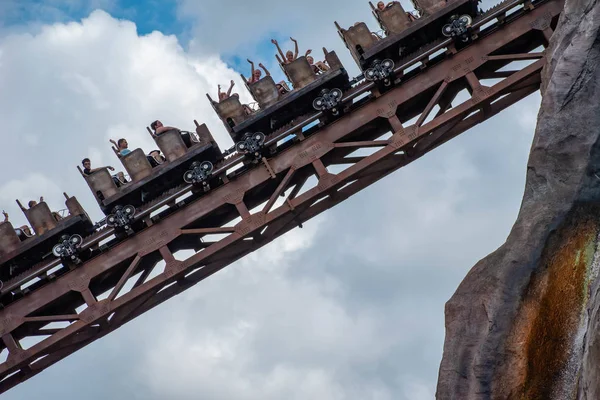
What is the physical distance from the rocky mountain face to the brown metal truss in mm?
6237

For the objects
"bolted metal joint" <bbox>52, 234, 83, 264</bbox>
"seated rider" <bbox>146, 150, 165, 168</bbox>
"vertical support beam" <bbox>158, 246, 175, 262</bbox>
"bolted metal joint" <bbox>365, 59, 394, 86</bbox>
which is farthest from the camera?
"seated rider" <bbox>146, 150, 165, 168</bbox>

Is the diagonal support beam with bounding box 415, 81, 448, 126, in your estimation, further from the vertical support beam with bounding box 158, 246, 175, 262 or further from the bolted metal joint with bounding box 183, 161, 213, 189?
the vertical support beam with bounding box 158, 246, 175, 262

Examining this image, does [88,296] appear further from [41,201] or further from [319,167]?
[319,167]

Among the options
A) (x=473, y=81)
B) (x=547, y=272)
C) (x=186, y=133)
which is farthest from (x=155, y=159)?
(x=547, y=272)

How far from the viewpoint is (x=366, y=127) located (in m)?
19.3

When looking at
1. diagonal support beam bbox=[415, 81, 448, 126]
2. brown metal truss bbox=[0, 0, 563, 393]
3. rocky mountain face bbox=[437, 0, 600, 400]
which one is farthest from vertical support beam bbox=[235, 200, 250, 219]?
rocky mountain face bbox=[437, 0, 600, 400]

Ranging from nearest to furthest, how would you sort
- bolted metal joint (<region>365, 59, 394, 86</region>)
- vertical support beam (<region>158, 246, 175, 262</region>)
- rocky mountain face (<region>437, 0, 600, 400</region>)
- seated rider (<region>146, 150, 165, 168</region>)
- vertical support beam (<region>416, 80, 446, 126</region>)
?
rocky mountain face (<region>437, 0, 600, 400</region>) → vertical support beam (<region>416, 80, 446, 126</region>) → bolted metal joint (<region>365, 59, 394, 86</region>) → vertical support beam (<region>158, 246, 175, 262</region>) → seated rider (<region>146, 150, 165, 168</region>)

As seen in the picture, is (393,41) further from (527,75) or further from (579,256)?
(579,256)

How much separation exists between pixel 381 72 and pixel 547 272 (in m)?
7.93

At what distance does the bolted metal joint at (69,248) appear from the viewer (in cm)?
1912

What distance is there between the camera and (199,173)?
18.9m

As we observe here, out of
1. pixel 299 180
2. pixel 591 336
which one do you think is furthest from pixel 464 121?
pixel 591 336

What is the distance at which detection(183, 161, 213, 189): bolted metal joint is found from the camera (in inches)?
742

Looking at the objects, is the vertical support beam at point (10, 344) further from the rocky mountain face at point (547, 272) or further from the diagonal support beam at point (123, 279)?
the rocky mountain face at point (547, 272)
